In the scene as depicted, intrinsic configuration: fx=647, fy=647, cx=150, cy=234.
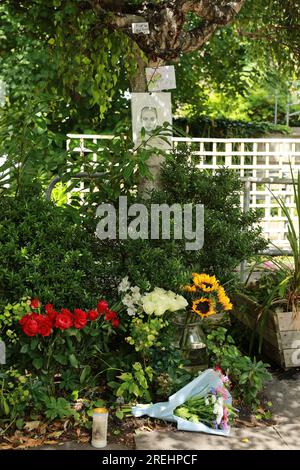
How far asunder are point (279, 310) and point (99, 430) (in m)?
1.56

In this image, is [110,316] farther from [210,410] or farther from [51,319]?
[210,410]

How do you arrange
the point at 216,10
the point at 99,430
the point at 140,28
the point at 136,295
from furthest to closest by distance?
1. the point at 216,10
2. the point at 140,28
3. the point at 136,295
4. the point at 99,430

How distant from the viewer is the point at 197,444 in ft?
10.0

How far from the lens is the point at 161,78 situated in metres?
4.38

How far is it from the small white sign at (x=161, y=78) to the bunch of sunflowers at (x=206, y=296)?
1.41 metres

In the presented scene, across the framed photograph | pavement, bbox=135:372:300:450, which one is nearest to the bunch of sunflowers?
pavement, bbox=135:372:300:450

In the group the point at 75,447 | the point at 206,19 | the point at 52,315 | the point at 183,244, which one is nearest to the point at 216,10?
the point at 206,19

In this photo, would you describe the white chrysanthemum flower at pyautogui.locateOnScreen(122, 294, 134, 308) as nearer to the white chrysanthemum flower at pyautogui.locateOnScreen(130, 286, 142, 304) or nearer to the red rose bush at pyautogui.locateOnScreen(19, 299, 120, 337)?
the white chrysanthemum flower at pyautogui.locateOnScreen(130, 286, 142, 304)

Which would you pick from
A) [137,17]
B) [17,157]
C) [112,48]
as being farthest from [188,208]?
[112,48]

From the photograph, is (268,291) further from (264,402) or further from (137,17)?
(137,17)

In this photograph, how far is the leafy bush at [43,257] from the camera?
11.1 feet

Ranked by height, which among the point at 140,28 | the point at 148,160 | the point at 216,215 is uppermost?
the point at 140,28

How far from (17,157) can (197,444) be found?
193 cm

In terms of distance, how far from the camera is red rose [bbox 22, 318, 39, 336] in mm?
3133
